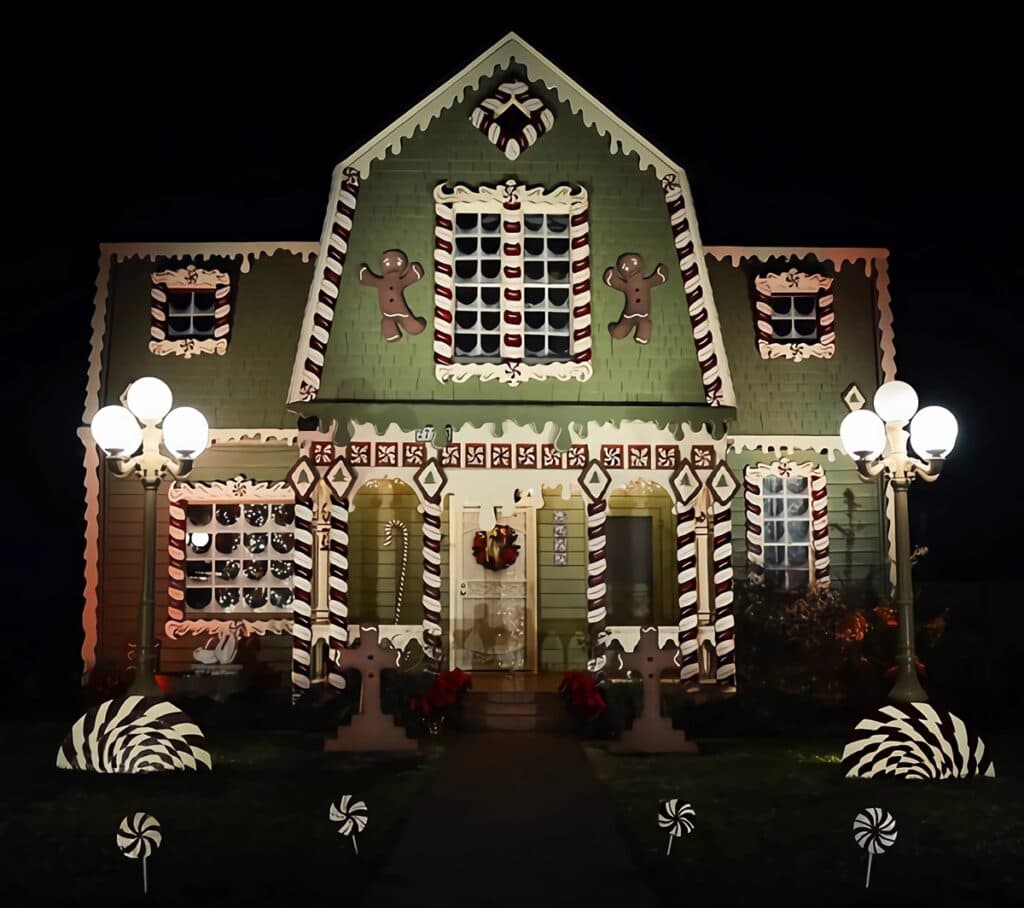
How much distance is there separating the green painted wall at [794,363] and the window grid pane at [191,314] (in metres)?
7.52

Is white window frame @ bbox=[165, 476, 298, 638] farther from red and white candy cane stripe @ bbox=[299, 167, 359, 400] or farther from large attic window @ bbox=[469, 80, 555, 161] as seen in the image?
large attic window @ bbox=[469, 80, 555, 161]

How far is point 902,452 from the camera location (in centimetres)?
1194

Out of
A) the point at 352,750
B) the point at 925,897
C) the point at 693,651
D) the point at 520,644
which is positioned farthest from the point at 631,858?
the point at 520,644

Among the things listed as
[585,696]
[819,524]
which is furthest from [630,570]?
[585,696]

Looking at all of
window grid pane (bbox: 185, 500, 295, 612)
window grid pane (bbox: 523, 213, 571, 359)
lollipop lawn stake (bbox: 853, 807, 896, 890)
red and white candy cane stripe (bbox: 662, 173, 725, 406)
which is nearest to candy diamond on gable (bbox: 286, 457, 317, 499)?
window grid pane (bbox: 185, 500, 295, 612)

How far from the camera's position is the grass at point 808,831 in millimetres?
7312

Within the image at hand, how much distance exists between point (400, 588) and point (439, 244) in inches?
192

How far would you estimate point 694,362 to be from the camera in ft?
53.5

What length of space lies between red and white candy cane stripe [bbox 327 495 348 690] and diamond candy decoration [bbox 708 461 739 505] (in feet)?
14.9

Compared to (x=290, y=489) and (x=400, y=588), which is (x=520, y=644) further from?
(x=290, y=489)

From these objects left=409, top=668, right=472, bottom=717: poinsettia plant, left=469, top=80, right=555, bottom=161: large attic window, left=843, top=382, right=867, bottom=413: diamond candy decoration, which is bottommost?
left=409, top=668, right=472, bottom=717: poinsettia plant

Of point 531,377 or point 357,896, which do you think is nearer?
point 357,896

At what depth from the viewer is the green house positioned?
52.1ft

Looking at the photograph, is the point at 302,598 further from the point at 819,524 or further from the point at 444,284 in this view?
the point at 819,524
